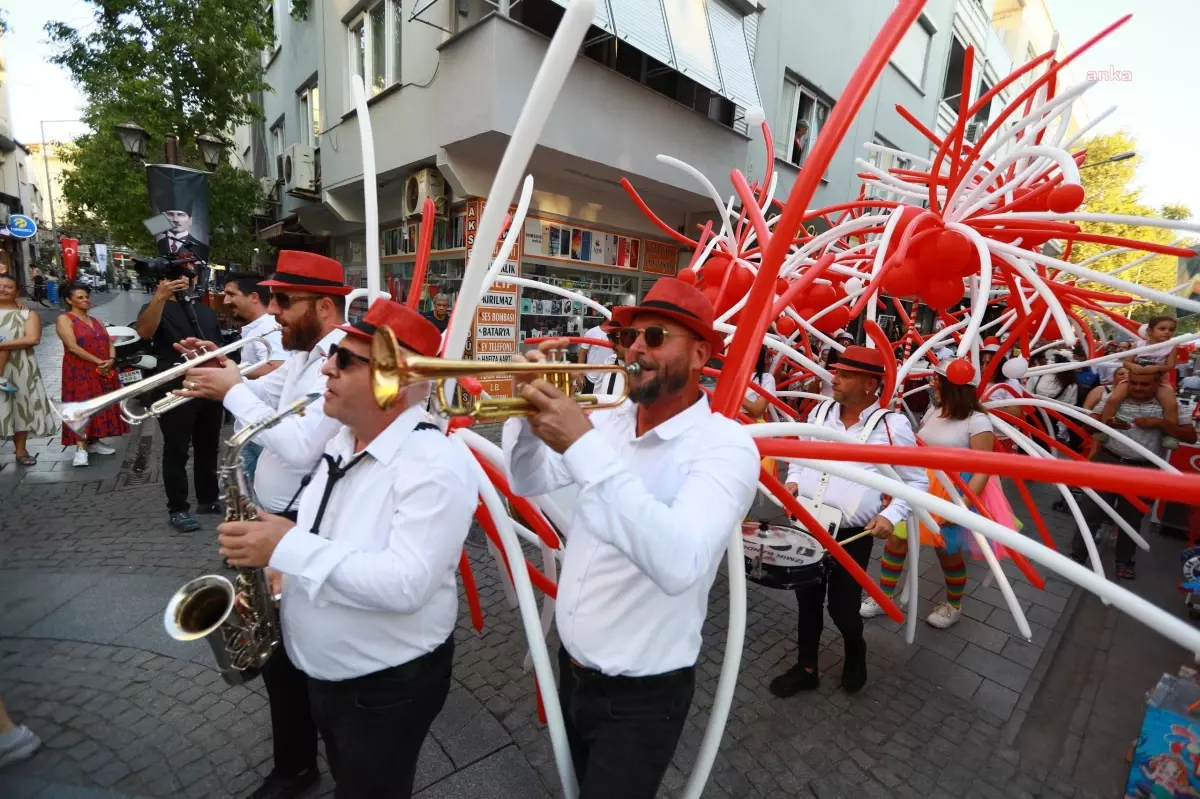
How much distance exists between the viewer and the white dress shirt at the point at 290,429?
2328 millimetres

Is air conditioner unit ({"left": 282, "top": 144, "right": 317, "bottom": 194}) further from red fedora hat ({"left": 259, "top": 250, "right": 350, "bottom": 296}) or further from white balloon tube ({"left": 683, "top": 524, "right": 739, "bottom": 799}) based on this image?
white balloon tube ({"left": 683, "top": 524, "right": 739, "bottom": 799})

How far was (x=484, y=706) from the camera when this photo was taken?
300cm

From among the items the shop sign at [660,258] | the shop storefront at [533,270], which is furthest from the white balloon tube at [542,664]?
the shop sign at [660,258]

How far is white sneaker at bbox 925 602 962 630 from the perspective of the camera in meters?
4.19

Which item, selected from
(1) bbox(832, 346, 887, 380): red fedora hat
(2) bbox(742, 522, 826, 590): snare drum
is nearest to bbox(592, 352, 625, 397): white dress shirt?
(2) bbox(742, 522, 826, 590): snare drum

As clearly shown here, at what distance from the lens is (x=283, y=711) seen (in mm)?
2264

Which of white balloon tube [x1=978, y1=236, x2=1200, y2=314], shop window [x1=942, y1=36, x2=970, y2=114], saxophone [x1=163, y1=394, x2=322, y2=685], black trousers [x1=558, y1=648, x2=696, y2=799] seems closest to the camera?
white balloon tube [x1=978, y1=236, x2=1200, y2=314]

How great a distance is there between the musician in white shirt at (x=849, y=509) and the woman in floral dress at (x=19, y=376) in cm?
768

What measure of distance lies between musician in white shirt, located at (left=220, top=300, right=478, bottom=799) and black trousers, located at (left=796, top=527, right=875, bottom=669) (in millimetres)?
2251

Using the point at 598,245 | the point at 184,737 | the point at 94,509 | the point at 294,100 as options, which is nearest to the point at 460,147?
A: the point at 598,245

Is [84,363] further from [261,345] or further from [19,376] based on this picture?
[261,345]

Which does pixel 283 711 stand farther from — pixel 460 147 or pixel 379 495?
pixel 460 147

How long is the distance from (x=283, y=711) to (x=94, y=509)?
4.28 m

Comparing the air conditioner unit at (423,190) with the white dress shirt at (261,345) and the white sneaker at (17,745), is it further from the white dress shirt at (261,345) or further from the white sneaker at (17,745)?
the white sneaker at (17,745)
